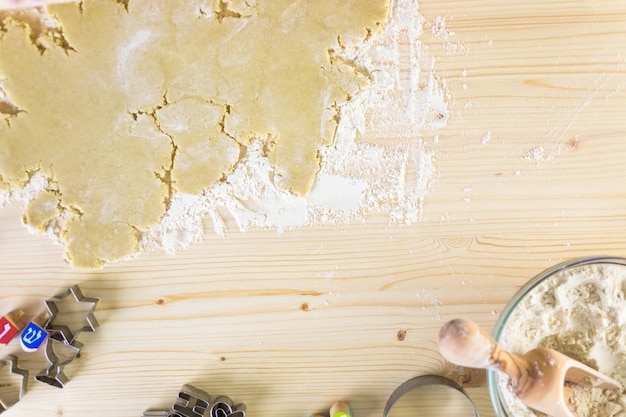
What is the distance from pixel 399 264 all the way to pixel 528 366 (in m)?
0.32

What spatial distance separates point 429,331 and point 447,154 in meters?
0.36

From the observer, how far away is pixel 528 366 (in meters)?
0.89

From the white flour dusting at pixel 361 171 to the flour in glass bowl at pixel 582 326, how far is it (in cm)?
28

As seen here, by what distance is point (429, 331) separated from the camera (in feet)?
3.67

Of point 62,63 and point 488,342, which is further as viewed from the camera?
point 62,63

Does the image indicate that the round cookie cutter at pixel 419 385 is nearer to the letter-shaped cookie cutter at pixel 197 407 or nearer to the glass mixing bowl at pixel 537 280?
the glass mixing bowl at pixel 537 280

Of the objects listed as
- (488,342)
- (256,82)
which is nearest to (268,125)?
(256,82)

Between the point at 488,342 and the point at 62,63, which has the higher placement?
the point at 62,63

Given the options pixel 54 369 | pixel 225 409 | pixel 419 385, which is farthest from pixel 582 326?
pixel 54 369

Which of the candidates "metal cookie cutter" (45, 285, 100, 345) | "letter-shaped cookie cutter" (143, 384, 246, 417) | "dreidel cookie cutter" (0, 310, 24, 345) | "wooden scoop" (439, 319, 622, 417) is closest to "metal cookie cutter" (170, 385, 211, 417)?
"letter-shaped cookie cutter" (143, 384, 246, 417)

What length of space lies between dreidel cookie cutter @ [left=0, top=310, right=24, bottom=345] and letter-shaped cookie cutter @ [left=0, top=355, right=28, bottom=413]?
37 millimetres

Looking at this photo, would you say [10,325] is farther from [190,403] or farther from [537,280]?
[537,280]

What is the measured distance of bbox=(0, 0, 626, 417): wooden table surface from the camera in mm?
1094

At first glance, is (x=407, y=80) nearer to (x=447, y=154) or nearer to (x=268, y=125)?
(x=447, y=154)
